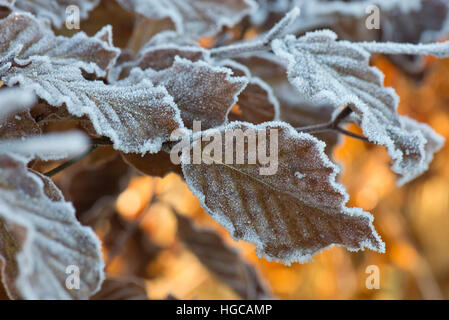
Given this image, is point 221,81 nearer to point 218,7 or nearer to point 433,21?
point 218,7

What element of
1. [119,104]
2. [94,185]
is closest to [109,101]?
[119,104]

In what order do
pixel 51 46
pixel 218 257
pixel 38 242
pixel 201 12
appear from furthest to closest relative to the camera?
1. pixel 218 257
2. pixel 201 12
3. pixel 51 46
4. pixel 38 242

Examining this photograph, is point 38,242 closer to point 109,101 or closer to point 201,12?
point 109,101

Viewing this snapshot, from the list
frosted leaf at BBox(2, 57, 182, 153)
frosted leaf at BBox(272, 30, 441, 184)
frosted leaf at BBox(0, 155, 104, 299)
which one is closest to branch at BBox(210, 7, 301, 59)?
frosted leaf at BBox(272, 30, 441, 184)

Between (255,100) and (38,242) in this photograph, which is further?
(255,100)

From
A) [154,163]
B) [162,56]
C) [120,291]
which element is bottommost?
[120,291]

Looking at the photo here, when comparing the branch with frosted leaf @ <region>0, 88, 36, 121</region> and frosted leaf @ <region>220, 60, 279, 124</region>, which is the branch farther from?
frosted leaf @ <region>0, 88, 36, 121</region>

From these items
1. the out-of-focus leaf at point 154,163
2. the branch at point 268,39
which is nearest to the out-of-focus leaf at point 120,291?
the out-of-focus leaf at point 154,163
